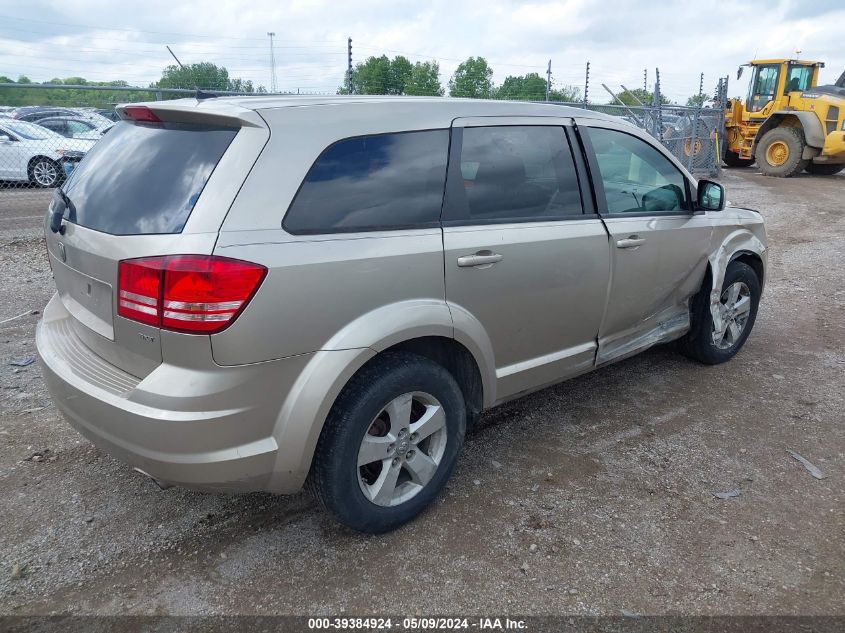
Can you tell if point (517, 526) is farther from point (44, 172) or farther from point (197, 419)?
point (44, 172)

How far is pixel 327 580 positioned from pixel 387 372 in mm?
840

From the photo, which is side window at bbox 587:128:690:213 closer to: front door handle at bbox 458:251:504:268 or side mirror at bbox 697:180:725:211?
side mirror at bbox 697:180:725:211

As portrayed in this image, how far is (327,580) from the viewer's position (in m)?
2.53

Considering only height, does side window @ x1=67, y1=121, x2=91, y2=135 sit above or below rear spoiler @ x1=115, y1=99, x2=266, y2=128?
above

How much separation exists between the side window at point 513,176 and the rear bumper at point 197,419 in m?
1.12

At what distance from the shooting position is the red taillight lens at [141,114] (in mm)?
2604

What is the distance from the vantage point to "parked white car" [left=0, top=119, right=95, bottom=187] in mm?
12250

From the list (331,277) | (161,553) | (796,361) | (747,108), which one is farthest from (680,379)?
(747,108)

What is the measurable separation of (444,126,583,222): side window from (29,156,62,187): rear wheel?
1219 centimetres

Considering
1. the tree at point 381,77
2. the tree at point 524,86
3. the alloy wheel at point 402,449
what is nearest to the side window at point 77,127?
the tree at point 381,77

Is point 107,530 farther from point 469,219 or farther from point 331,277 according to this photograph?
point 469,219

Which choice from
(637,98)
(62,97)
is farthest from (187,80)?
(637,98)

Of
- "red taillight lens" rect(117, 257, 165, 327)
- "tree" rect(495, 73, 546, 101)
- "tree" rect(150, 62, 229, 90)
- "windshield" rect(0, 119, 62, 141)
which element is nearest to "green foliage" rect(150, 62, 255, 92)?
"tree" rect(150, 62, 229, 90)

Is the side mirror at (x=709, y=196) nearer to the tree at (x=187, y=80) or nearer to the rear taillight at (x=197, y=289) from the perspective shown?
the rear taillight at (x=197, y=289)
